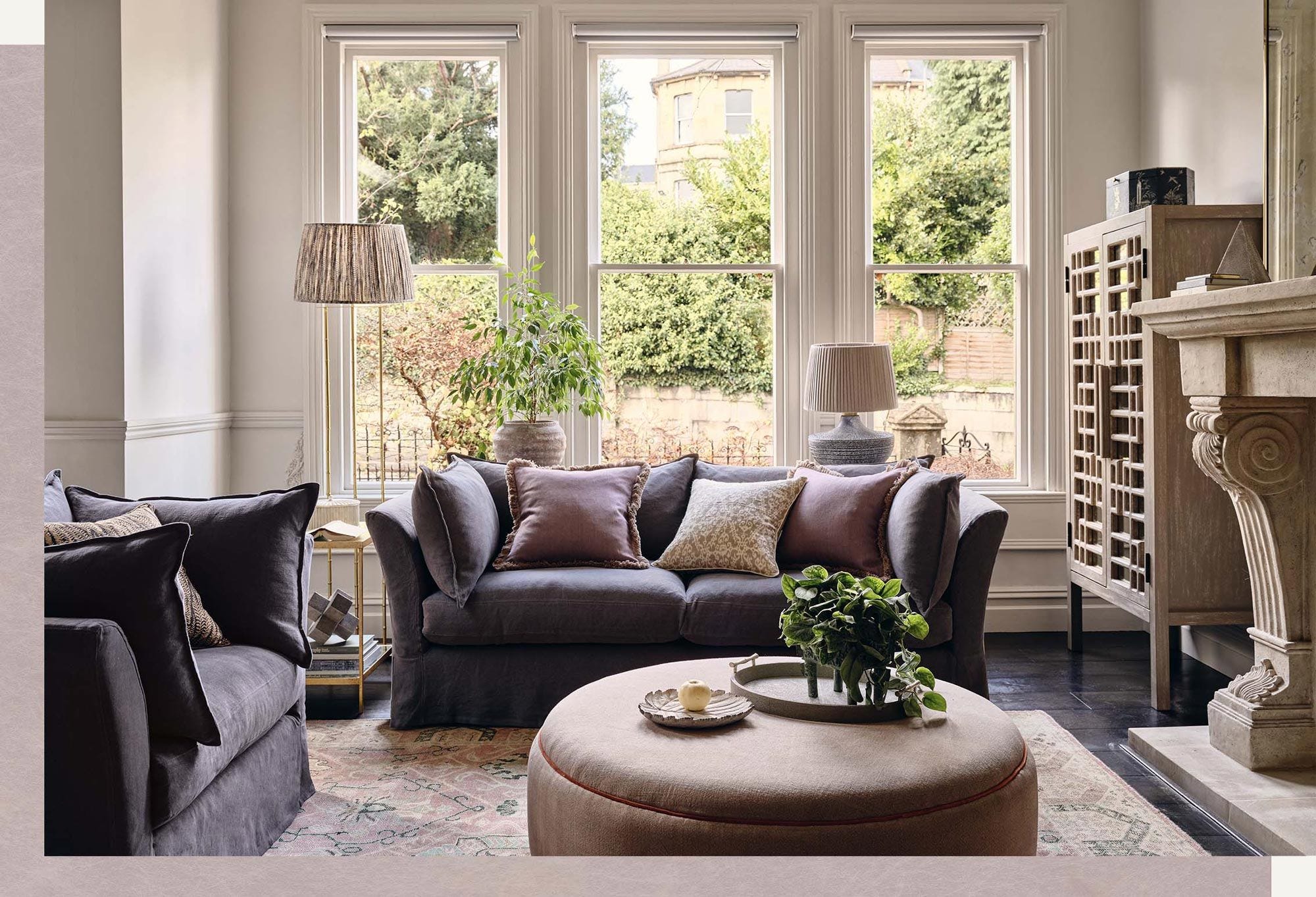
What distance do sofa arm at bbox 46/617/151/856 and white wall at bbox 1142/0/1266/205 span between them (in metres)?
3.99

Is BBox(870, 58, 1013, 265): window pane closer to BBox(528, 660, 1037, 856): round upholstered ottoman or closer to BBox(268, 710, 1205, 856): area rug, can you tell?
BBox(268, 710, 1205, 856): area rug

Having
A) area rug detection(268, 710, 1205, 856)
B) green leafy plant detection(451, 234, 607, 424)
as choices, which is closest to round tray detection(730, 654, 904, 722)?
area rug detection(268, 710, 1205, 856)

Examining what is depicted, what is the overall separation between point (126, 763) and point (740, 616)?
6.56ft

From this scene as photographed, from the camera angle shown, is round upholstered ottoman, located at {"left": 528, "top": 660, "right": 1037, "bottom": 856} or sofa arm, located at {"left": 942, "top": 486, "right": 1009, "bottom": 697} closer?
round upholstered ottoman, located at {"left": 528, "top": 660, "right": 1037, "bottom": 856}

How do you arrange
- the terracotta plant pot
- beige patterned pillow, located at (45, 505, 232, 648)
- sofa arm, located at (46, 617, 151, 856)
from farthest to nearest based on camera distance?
the terracotta plant pot
beige patterned pillow, located at (45, 505, 232, 648)
sofa arm, located at (46, 617, 151, 856)

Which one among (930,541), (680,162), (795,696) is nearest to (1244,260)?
(930,541)

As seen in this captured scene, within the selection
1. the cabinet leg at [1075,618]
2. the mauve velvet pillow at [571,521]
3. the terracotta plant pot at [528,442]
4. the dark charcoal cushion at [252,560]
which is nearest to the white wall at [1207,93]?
the cabinet leg at [1075,618]

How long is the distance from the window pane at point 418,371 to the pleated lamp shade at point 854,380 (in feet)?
5.48

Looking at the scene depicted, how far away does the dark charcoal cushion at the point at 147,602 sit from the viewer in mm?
1864

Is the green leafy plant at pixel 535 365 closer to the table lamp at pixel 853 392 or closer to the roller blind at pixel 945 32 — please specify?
the table lamp at pixel 853 392

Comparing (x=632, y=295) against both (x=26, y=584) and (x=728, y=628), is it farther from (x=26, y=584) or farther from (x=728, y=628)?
(x=26, y=584)

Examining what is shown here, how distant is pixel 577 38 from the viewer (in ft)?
15.8

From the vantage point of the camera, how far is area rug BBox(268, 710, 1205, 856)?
8.06 ft

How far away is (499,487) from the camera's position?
395 cm
